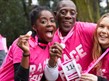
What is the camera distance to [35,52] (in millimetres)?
3496

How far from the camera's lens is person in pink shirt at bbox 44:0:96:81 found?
12.1 feet

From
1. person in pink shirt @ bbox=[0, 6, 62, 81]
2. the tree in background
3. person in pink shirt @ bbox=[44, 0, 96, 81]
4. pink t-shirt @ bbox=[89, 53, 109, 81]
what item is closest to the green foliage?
the tree in background

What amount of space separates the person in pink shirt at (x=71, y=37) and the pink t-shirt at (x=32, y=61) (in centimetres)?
23

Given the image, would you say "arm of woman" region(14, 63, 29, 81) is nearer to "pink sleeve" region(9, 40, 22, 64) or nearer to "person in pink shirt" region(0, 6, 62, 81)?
"person in pink shirt" region(0, 6, 62, 81)

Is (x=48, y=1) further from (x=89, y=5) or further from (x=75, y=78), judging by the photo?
(x=75, y=78)

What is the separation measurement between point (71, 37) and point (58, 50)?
0.56 meters

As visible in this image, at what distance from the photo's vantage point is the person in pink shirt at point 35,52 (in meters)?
3.31

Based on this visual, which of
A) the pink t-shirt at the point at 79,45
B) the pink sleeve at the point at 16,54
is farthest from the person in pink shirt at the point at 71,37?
the pink sleeve at the point at 16,54

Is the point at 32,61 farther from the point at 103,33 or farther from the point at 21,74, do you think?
the point at 103,33

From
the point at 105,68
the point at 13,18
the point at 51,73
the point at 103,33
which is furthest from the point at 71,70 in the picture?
the point at 13,18

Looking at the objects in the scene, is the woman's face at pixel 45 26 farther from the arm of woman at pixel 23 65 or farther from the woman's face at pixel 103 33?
the woman's face at pixel 103 33

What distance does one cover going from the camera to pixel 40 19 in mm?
3523

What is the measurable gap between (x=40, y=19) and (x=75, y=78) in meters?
0.68

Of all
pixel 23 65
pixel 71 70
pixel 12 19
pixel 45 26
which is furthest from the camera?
pixel 12 19
